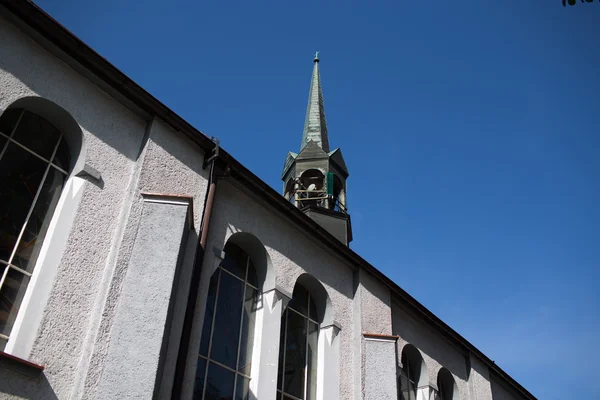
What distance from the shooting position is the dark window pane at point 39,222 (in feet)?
23.5

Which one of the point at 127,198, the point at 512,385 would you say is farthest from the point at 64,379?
the point at 512,385

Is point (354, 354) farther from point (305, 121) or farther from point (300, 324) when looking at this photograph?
point (305, 121)

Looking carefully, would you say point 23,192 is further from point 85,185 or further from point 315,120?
point 315,120

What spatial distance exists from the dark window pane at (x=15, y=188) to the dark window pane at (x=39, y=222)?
0.09 metres

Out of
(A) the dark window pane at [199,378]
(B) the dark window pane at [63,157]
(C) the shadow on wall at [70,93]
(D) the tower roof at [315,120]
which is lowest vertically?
(A) the dark window pane at [199,378]

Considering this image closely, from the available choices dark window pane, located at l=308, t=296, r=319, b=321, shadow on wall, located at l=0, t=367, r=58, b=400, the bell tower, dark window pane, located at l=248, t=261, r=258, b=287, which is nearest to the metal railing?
the bell tower

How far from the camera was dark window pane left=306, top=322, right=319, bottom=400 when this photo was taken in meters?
10.3

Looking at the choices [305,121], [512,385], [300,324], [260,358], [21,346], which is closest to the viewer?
[21,346]

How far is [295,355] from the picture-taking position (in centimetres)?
1041

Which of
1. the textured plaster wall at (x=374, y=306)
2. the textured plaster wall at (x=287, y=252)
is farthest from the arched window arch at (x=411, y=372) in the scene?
the textured plaster wall at (x=287, y=252)

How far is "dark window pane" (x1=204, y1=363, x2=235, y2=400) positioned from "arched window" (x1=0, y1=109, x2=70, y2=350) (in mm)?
2889

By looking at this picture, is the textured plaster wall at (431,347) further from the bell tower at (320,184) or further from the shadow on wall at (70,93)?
the shadow on wall at (70,93)

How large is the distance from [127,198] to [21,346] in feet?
7.68

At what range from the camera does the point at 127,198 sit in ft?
26.9
